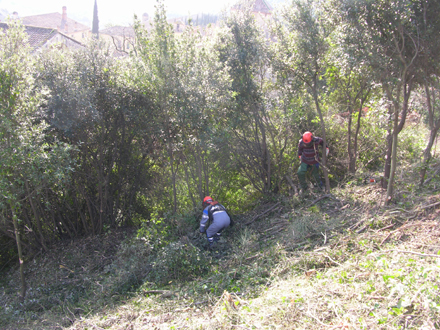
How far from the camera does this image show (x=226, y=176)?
8.82 meters

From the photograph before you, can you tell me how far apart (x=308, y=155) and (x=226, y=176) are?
229 centimetres

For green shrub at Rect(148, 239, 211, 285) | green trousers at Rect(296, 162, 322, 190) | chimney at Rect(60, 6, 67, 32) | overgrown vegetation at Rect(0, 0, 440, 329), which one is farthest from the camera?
chimney at Rect(60, 6, 67, 32)

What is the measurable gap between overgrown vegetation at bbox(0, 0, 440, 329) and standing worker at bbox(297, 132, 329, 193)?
1.54 ft

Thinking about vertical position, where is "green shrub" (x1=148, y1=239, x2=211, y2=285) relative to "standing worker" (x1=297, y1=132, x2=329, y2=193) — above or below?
below

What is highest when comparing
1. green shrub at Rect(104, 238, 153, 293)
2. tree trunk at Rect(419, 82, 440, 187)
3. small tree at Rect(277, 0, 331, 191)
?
small tree at Rect(277, 0, 331, 191)

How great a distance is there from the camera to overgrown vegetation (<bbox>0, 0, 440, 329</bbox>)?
421cm

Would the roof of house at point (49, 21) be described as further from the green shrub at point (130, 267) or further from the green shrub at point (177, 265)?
the green shrub at point (177, 265)

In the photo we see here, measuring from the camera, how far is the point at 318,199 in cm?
734

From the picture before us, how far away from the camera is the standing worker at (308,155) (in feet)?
25.8

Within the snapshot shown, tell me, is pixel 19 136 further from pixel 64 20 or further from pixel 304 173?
pixel 64 20

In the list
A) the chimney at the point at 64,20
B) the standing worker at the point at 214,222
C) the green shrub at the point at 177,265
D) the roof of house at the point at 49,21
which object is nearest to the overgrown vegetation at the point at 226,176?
the green shrub at the point at 177,265

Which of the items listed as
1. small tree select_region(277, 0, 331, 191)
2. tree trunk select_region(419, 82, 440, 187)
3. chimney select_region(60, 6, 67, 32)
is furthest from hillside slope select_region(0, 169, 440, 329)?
chimney select_region(60, 6, 67, 32)

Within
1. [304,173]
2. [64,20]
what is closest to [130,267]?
[304,173]

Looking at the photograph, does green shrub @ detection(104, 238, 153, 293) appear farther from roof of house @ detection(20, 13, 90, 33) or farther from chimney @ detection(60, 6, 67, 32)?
chimney @ detection(60, 6, 67, 32)
